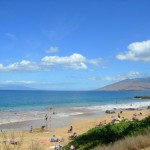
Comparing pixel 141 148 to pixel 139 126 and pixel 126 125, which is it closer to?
pixel 139 126

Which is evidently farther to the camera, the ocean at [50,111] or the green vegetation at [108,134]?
the ocean at [50,111]

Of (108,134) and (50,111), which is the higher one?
(50,111)

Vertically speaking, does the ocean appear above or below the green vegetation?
above

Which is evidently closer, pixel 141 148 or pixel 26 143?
pixel 141 148

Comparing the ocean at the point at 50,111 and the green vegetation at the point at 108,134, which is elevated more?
the ocean at the point at 50,111

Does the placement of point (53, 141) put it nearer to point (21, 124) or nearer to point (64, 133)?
point (64, 133)

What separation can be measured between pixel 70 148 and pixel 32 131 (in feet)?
54.6

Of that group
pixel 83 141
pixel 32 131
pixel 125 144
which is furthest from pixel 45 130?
pixel 125 144

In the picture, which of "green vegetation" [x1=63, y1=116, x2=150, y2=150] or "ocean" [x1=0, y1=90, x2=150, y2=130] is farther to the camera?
"ocean" [x1=0, y1=90, x2=150, y2=130]

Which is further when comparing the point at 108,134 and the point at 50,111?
the point at 50,111

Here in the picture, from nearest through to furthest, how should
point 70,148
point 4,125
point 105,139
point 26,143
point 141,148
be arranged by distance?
point 141,148 → point 105,139 → point 70,148 → point 26,143 → point 4,125

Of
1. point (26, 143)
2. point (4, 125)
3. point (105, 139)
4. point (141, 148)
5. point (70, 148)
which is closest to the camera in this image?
point (141, 148)

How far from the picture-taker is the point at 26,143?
24594 mm

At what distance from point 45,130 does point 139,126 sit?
1812cm
